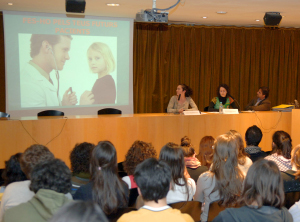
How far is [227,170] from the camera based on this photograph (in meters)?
2.29

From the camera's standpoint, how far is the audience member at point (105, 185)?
1.97 metres

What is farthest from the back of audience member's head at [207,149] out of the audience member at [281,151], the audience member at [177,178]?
the audience member at [177,178]

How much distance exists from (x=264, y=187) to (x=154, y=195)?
0.56m

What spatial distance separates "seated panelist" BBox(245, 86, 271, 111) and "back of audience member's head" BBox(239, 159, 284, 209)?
447 centimetres

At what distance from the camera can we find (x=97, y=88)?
6457 mm

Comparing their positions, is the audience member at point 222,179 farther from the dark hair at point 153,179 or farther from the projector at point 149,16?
the projector at point 149,16

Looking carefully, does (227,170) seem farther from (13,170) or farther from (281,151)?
(13,170)

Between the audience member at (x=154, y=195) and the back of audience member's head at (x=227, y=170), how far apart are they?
83cm

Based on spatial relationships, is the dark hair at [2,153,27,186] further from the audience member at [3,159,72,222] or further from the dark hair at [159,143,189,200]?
the dark hair at [159,143,189,200]

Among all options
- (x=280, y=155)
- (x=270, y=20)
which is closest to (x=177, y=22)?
(x=270, y=20)

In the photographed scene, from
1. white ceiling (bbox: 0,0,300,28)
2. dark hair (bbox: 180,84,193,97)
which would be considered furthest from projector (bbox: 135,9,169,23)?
dark hair (bbox: 180,84,193,97)

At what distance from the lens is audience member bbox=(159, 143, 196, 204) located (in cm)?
212

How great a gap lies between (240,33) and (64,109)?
14.8ft

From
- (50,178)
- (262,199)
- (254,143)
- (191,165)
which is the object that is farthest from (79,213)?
(254,143)
